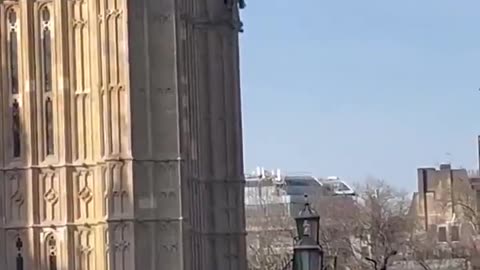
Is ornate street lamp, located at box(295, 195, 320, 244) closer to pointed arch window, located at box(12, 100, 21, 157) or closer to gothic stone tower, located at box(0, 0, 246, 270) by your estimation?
gothic stone tower, located at box(0, 0, 246, 270)

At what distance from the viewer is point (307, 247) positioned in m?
22.4

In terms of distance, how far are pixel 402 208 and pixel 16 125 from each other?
69283mm

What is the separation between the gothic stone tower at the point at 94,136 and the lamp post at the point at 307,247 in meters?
14.1

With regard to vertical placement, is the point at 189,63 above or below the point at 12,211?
above

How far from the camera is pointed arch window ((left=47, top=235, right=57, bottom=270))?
37.7 m

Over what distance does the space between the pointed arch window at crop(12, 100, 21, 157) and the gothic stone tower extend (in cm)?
3

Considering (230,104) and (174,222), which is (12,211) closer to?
(174,222)

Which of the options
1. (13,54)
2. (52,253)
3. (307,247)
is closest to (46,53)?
(13,54)

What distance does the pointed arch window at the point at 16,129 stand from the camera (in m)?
38.3

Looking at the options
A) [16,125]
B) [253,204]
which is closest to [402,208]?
[253,204]

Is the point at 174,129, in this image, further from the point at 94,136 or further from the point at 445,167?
the point at 445,167

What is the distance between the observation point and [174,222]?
37.2 m

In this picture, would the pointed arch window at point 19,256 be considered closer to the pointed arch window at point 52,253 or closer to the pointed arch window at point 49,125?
the pointed arch window at point 52,253

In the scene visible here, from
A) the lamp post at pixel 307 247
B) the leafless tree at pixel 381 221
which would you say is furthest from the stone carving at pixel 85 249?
the leafless tree at pixel 381 221
